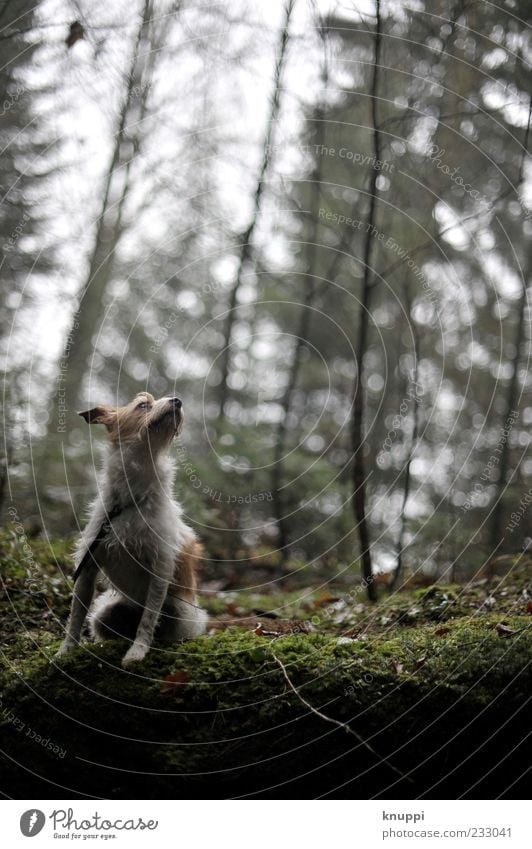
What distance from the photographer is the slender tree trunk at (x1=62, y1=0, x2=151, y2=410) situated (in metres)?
6.70

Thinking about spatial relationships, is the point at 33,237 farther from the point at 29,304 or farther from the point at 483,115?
the point at 483,115

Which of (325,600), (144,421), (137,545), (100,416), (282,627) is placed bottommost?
(282,627)

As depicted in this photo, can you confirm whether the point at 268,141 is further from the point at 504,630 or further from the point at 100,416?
the point at 504,630

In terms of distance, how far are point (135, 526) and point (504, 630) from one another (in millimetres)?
Answer: 3079

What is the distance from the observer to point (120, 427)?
Answer: 5.52 meters

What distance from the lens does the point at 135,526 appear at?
5.18 m

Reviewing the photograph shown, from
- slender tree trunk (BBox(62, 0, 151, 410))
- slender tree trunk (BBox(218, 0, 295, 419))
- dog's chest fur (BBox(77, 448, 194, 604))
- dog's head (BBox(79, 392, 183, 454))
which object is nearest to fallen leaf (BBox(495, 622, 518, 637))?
dog's chest fur (BBox(77, 448, 194, 604))

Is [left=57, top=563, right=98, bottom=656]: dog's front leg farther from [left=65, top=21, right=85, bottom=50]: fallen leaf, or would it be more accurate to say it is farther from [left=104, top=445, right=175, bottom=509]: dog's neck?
[left=65, top=21, right=85, bottom=50]: fallen leaf

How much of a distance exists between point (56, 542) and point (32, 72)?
5.41 metres

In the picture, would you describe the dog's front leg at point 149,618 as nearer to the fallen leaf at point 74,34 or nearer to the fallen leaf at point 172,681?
the fallen leaf at point 172,681

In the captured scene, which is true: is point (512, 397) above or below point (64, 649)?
above

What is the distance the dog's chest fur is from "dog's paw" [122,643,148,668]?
0.46 m

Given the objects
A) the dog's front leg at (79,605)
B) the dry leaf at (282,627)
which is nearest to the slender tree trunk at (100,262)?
the dog's front leg at (79,605)
